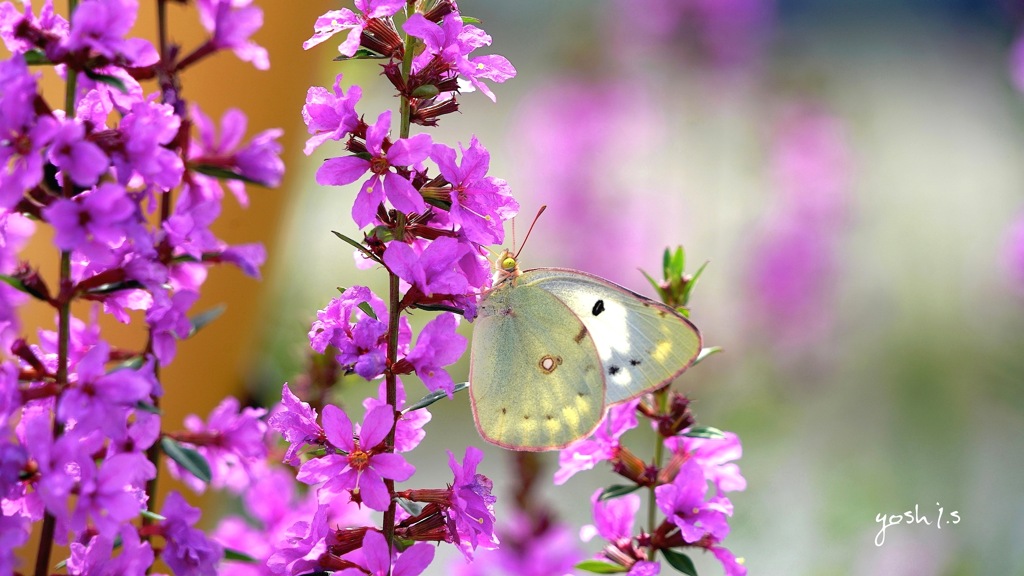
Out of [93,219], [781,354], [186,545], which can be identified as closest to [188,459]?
[186,545]

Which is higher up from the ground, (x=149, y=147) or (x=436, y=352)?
(x=149, y=147)

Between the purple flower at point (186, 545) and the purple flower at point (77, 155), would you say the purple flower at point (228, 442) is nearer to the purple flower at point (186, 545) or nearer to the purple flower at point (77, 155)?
the purple flower at point (186, 545)

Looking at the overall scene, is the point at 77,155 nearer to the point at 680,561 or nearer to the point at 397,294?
the point at 397,294

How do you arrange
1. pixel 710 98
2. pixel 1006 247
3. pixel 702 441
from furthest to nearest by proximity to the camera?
1. pixel 710 98
2. pixel 1006 247
3. pixel 702 441

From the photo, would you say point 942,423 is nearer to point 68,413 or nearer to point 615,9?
point 615,9

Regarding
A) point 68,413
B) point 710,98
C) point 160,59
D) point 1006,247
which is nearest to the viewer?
point 68,413

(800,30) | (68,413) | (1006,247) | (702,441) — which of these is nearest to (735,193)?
(1006,247)

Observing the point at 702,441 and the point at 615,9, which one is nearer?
the point at 702,441

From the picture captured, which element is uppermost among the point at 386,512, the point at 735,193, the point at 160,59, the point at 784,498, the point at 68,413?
the point at 160,59
